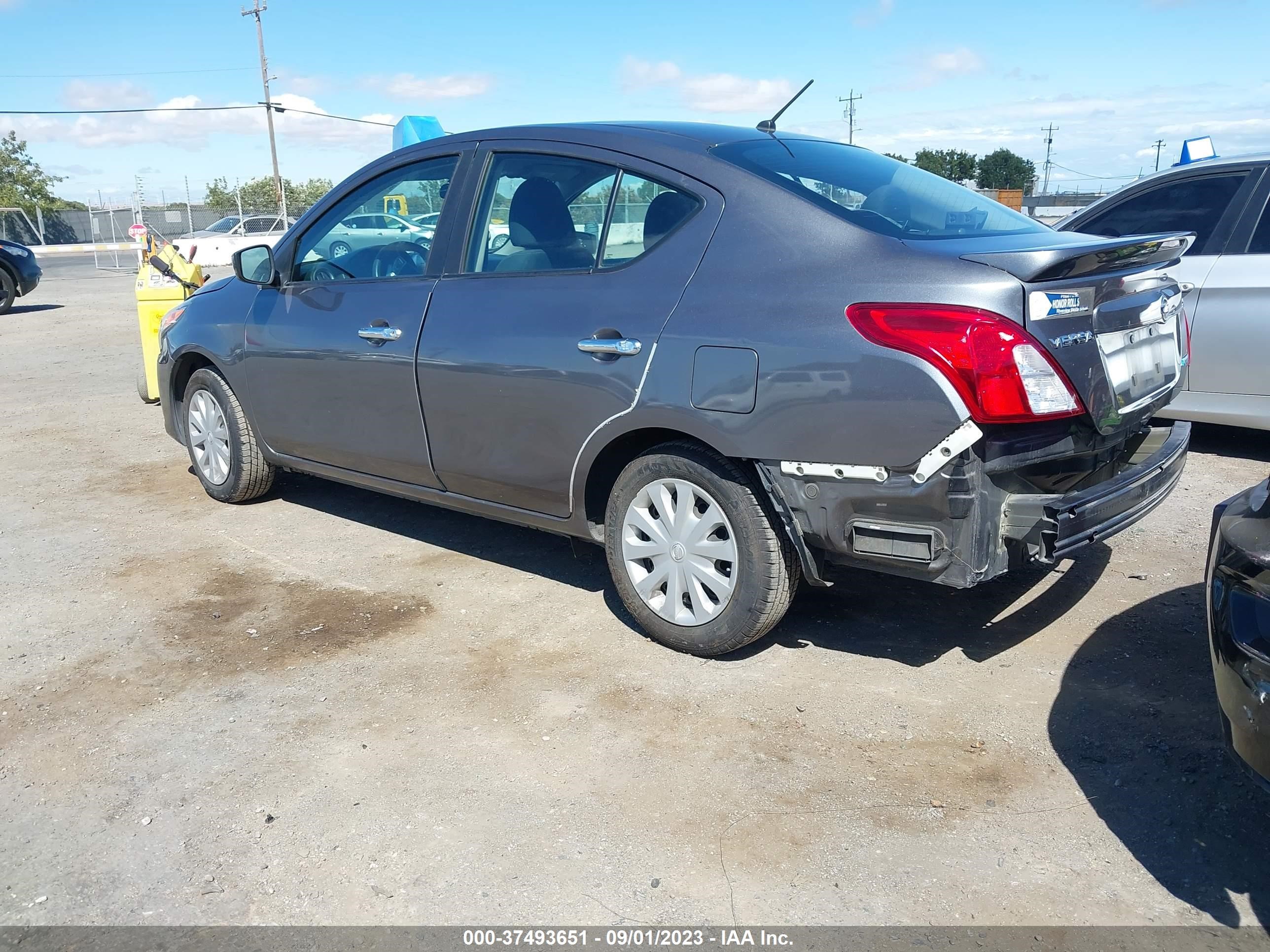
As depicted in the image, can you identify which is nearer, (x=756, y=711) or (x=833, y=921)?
(x=833, y=921)

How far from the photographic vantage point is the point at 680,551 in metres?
3.66

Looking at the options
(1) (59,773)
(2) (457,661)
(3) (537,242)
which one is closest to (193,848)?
(1) (59,773)

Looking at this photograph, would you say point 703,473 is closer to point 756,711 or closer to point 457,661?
point 756,711

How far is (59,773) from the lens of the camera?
10.3 ft

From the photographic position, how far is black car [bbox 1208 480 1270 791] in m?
2.20

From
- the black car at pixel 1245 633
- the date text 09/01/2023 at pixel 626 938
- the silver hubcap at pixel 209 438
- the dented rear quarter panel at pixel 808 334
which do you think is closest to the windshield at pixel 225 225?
the silver hubcap at pixel 209 438

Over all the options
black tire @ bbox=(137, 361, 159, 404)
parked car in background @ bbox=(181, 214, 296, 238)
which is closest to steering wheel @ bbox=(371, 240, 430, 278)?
black tire @ bbox=(137, 361, 159, 404)

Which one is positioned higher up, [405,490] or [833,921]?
[405,490]

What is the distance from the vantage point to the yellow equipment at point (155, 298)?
28.3 feet

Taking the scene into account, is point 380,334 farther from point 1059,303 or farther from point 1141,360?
point 1141,360

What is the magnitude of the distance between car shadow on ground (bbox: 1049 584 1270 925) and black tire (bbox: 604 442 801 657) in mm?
945

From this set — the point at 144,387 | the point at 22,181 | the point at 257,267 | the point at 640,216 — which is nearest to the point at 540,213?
the point at 640,216

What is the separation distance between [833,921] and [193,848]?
64.5 inches

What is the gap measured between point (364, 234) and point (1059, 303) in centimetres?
307
